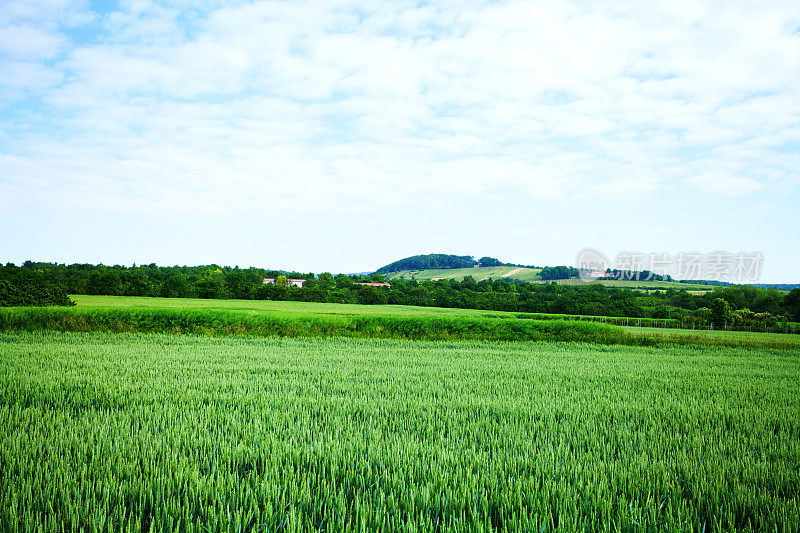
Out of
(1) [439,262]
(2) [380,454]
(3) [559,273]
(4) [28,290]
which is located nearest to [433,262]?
(1) [439,262]

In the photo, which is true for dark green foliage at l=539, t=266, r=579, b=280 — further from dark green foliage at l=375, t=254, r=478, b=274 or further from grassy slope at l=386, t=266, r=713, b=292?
dark green foliage at l=375, t=254, r=478, b=274

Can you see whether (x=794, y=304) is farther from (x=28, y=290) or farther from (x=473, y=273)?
(x=28, y=290)

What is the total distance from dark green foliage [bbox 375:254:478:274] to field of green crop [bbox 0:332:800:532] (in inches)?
4539

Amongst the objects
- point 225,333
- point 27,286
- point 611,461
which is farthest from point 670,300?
point 27,286

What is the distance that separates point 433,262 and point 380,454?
122787mm

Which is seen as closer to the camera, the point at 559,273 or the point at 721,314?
the point at 721,314

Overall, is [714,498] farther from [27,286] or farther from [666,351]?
[27,286]

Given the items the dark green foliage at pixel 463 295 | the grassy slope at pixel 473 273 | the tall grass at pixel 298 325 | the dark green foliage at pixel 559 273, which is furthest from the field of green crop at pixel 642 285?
the tall grass at pixel 298 325

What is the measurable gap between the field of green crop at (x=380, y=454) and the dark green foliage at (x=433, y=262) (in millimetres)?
115299

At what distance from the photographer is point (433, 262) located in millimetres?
126062

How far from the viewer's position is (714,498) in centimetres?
312

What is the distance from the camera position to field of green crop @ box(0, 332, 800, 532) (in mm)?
2736

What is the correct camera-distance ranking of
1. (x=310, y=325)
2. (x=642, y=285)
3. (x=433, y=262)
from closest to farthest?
1. (x=310, y=325)
2. (x=642, y=285)
3. (x=433, y=262)

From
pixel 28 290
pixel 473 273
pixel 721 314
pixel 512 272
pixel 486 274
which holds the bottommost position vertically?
pixel 721 314
